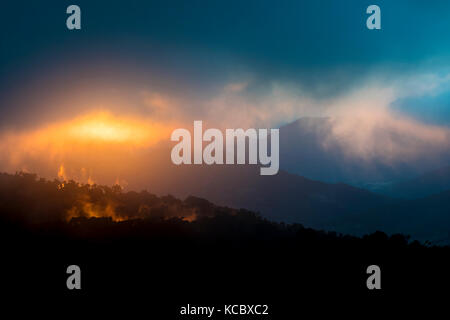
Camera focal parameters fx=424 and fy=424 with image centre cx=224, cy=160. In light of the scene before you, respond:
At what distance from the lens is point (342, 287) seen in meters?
37.3

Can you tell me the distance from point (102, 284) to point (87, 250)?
4250 millimetres

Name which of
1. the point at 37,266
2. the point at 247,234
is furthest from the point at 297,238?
the point at 37,266

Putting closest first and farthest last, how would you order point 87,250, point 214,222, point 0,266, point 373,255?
point 0,266 → point 87,250 → point 373,255 → point 214,222

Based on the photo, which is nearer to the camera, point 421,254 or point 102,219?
point 102,219

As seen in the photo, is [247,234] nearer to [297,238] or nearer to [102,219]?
[297,238]

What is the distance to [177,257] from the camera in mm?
38875

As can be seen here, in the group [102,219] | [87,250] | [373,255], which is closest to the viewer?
[87,250]

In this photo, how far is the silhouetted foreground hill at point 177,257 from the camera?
110ft

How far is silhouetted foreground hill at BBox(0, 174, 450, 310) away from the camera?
110 ft

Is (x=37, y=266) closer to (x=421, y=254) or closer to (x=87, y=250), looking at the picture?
(x=87, y=250)
